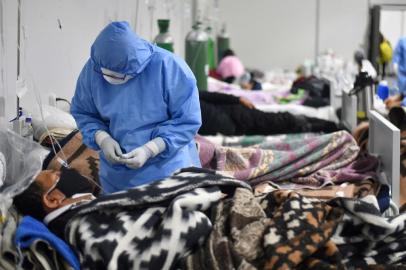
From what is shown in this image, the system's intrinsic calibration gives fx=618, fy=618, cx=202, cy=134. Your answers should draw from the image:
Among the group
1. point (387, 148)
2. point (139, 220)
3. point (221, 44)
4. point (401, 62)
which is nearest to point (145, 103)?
point (139, 220)

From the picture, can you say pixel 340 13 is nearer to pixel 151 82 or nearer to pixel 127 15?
pixel 127 15

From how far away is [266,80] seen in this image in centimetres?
635

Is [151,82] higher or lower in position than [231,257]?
higher

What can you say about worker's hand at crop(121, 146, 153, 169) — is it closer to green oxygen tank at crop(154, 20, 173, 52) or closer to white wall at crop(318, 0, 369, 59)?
green oxygen tank at crop(154, 20, 173, 52)


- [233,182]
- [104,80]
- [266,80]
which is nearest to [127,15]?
[104,80]

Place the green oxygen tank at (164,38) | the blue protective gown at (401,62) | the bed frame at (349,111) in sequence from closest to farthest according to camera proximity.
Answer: the bed frame at (349,111)
the green oxygen tank at (164,38)
the blue protective gown at (401,62)

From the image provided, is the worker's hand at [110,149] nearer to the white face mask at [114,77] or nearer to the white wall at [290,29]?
the white face mask at [114,77]

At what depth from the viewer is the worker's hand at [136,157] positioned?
208 cm

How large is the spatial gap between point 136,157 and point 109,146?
0.12 metres

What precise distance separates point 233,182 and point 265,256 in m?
0.23

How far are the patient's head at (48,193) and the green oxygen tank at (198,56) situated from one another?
3.01m

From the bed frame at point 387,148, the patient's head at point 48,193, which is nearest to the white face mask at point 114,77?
the patient's head at point 48,193

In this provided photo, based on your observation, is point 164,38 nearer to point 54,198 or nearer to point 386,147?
point 386,147

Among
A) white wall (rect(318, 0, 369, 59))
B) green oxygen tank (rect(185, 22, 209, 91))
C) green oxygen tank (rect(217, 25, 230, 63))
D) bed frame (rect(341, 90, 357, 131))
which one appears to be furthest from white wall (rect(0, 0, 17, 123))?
white wall (rect(318, 0, 369, 59))
